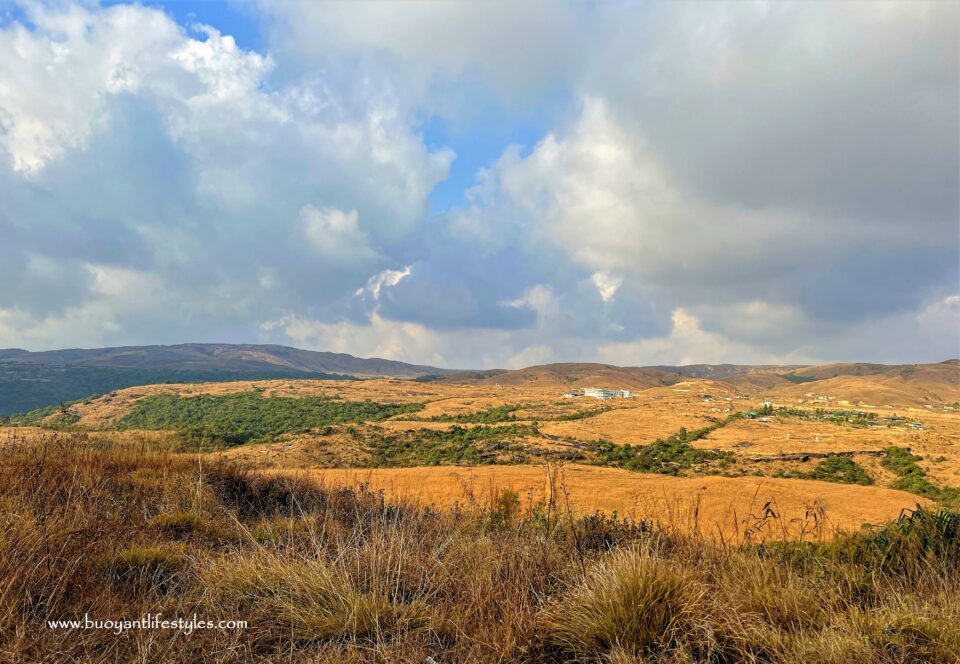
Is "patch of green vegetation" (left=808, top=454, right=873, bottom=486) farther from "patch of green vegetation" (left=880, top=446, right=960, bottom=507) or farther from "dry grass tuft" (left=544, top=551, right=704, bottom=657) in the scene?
"dry grass tuft" (left=544, top=551, right=704, bottom=657)

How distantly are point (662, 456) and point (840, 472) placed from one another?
38.4ft

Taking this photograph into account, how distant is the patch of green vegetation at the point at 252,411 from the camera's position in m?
70.7

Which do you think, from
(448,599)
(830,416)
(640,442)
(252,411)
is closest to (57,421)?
(448,599)

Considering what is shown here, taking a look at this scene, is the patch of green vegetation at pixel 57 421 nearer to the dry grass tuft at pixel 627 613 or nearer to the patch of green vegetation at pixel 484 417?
the dry grass tuft at pixel 627 613

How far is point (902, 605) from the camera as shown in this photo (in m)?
3.66

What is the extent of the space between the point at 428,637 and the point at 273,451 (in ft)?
118

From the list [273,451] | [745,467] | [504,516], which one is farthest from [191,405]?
[504,516]

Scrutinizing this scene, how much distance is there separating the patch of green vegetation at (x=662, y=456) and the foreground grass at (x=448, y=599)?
3170cm

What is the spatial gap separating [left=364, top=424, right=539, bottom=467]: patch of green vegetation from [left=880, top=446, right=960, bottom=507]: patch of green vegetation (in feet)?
75.9

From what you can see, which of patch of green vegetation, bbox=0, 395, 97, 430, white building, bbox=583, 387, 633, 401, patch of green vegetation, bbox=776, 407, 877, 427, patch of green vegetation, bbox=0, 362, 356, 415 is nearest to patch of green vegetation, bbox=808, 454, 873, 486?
patch of green vegetation, bbox=776, 407, 877, 427

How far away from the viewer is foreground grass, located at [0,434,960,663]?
331 cm

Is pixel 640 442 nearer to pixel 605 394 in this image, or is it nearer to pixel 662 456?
pixel 662 456

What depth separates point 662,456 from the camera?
39719mm

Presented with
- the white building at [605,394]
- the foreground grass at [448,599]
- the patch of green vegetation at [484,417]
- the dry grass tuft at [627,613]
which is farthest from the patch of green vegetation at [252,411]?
the dry grass tuft at [627,613]
